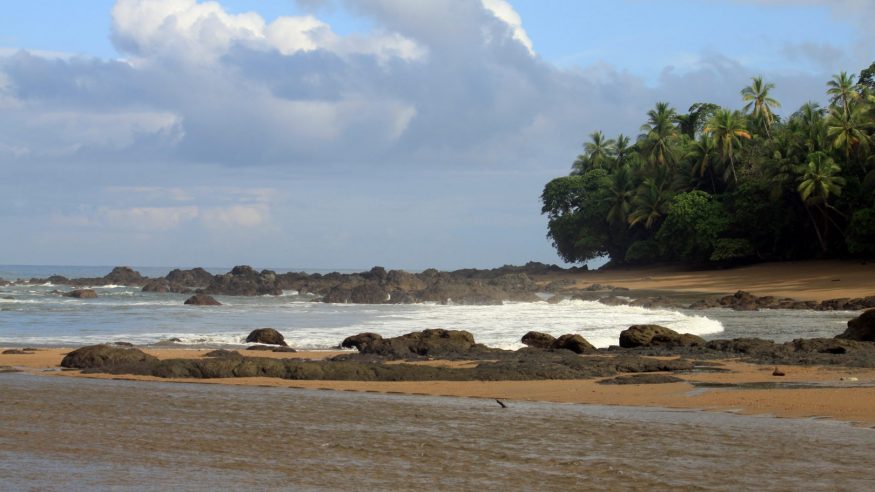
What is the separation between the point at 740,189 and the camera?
58469 mm

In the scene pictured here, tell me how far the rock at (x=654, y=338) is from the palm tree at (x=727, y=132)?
44.2m

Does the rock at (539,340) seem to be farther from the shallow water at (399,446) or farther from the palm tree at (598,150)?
the palm tree at (598,150)

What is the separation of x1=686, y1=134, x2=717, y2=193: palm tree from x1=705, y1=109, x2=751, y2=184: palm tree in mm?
1323

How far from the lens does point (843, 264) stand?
53.1 meters

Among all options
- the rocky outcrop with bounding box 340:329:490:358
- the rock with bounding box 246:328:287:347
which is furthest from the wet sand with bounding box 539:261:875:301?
the rock with bounding box 246:328:287:347

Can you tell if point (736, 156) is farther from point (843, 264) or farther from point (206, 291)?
point (206, 291)

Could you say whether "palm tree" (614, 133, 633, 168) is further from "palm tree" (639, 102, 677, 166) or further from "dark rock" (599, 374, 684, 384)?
"dark rock" (599, 374, 684, 384)

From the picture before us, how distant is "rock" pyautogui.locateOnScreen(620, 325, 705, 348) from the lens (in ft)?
66.3

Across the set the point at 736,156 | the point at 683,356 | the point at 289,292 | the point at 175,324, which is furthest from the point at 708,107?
the point at 683,356

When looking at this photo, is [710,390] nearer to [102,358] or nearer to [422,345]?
[422,345]

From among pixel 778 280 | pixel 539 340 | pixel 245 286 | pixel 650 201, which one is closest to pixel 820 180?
pixel 778 280

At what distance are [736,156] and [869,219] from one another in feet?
53.7

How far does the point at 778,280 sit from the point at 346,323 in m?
30.7

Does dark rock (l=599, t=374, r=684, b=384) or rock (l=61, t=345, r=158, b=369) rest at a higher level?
rock (l=61, t=345, r=158, b=369)
